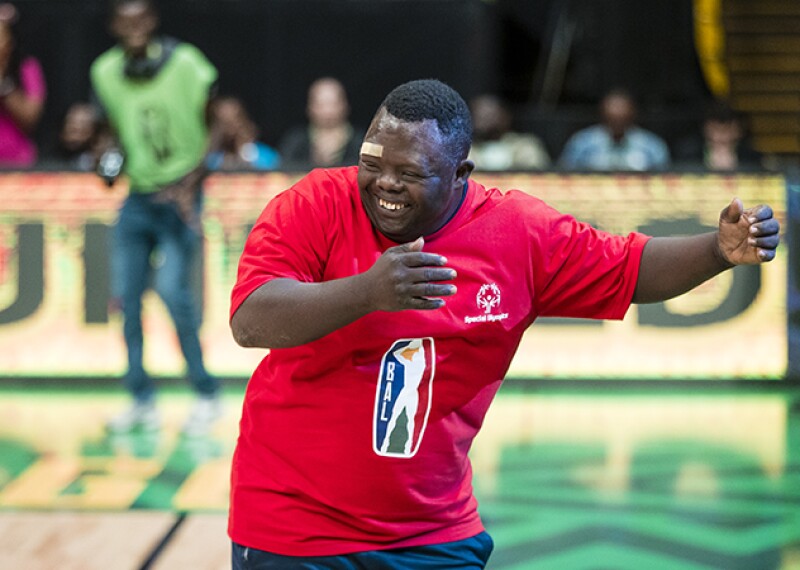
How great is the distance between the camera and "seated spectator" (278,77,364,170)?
825cm

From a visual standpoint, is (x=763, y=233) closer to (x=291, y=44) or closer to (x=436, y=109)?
(x=436, y=109)

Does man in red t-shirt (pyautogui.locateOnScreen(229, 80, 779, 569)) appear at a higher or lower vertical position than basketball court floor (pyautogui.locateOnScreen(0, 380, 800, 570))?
higher

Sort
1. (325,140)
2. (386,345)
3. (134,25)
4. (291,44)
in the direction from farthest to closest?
(291,44) → (325,140) → (134,25) → (386,345)

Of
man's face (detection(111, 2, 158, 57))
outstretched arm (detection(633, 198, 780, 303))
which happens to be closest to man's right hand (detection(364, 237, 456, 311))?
outstretched arm (detection(633, 198, 780, 303))

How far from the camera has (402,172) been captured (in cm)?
252

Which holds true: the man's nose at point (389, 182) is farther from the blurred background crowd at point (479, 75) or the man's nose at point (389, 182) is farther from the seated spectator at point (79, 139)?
the seated spectator at point (79, 139)

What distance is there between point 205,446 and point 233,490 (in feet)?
12.8

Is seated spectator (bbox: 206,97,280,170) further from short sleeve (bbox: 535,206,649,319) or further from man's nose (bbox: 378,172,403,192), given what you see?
man's nose (bbox: 378,172,403,192)

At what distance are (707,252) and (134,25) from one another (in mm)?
4628

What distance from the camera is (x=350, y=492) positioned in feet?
8.65

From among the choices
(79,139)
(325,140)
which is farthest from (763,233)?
(79,139)

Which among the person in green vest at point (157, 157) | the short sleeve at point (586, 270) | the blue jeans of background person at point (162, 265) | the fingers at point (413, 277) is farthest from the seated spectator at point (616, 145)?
the fingers at point (413, 277)

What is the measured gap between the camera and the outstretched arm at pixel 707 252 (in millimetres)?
2689

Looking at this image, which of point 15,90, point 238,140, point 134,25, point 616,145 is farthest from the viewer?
point 238,140
